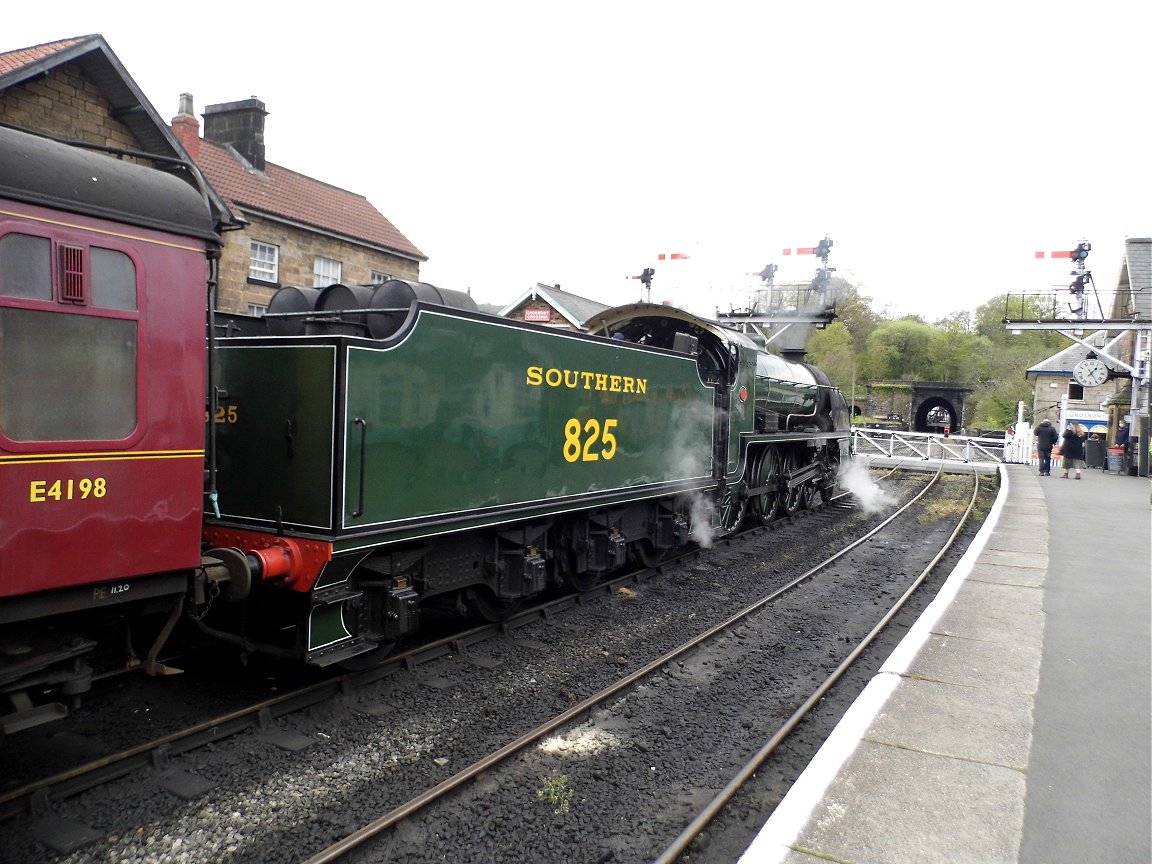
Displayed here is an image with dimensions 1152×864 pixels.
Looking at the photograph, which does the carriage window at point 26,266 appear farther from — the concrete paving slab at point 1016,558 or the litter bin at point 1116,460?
the litter bin at point 1116,460

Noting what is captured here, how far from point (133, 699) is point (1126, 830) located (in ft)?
17.5

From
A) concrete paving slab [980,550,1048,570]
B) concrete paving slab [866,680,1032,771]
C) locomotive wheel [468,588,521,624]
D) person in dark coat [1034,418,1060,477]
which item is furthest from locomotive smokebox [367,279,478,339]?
person in dark coat [1034,418,1060,477]

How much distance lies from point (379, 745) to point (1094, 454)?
2498 centimetres

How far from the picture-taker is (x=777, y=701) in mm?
5438

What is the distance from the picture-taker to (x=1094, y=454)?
23172mm

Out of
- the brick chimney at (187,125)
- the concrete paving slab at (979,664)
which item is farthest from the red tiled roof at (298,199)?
the concrete paving slab at (979,664)

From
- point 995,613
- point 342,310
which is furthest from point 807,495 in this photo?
point 342,310

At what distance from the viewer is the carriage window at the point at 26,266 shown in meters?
3.13

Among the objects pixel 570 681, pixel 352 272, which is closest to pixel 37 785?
pixel 570 681

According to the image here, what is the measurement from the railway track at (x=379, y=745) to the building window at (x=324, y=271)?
15.3m

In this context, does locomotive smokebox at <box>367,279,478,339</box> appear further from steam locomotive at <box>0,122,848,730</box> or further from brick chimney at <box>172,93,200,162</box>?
brick chimney at <box>172,93,200,162</box>

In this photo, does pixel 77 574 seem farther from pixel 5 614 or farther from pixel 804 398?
pixel 804 398

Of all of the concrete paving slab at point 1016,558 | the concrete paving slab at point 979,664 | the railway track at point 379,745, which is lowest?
the railway track at point 379,745

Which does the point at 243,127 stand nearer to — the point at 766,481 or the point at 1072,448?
the point at 766,481
